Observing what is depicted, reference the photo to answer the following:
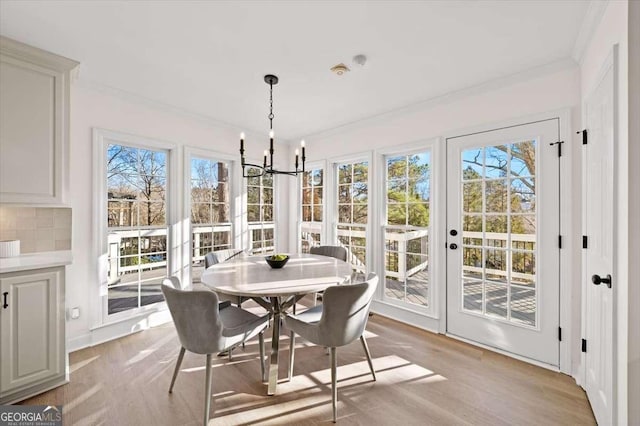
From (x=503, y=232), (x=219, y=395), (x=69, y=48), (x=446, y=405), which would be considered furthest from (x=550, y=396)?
(x=69, y=48)

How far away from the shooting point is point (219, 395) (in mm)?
2045

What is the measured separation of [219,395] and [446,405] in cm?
160

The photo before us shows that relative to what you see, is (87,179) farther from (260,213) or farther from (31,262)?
(260,213)

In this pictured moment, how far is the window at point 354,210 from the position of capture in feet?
12.8

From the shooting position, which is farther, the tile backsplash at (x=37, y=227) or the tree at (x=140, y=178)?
the tree at (x=140, y=178)

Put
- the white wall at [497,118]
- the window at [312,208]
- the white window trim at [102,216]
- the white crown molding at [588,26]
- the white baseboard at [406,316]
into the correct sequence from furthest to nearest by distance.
Answer: the window at [312,208], the white baseboard at [406,316], the white window trim at [102,216], the white wall at [497,118], the white crown molding at [588,26]

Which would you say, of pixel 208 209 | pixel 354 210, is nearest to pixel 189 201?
pixel 208 209

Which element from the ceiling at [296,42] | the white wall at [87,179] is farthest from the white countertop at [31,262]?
the ceiling at [296,42]

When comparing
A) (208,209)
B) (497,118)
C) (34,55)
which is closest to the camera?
(34,55)

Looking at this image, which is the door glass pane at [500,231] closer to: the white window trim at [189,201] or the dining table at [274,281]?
the dining table at [274,281]

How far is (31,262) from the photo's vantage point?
80.5 inches

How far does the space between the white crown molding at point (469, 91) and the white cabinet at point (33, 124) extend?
9.78 ft

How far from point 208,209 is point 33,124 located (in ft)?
6.27

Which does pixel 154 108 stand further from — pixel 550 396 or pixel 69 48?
pixel 550 396
